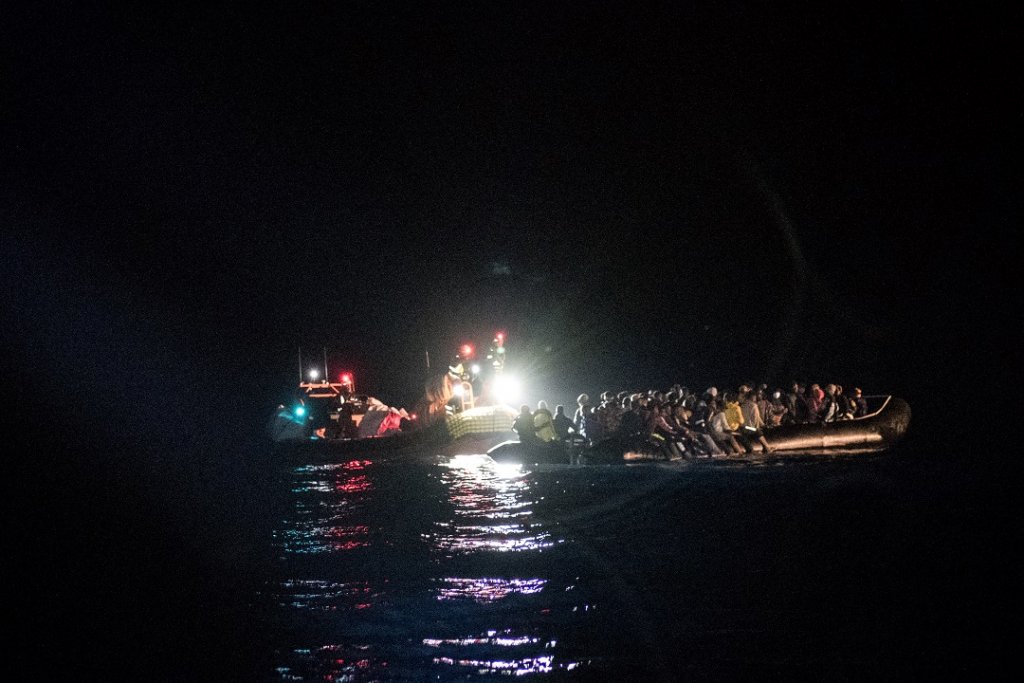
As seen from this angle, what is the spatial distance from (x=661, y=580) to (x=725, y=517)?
353cm

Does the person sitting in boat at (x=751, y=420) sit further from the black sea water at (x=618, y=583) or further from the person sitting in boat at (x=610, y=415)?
the black sea water at (x=618, y=583)

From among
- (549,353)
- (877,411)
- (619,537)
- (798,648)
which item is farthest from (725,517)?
(549,353)

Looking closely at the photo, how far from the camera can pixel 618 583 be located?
711 cm

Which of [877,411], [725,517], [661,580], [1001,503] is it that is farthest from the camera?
[877,411]

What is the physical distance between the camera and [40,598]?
7.66 metres

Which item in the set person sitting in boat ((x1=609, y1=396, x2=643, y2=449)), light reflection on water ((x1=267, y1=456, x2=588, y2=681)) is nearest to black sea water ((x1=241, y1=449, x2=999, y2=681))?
light reflection on water ((x1=267, y1=456, x2=588, y2=681))

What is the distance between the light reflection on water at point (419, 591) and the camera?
524cm

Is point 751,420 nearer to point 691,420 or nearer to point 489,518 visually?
point 691,420

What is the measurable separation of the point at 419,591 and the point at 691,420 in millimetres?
13323

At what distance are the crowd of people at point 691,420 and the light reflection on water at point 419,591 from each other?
6.35m

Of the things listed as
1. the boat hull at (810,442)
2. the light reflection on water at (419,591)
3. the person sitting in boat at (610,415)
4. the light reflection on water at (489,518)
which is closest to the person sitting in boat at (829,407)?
the boat hull at (810,442)

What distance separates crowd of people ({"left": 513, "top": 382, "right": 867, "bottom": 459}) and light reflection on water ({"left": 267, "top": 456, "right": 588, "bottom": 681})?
635 centimetres

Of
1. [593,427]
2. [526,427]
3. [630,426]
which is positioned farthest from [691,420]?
[526,427]

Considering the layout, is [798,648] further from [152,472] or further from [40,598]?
[152,472]
